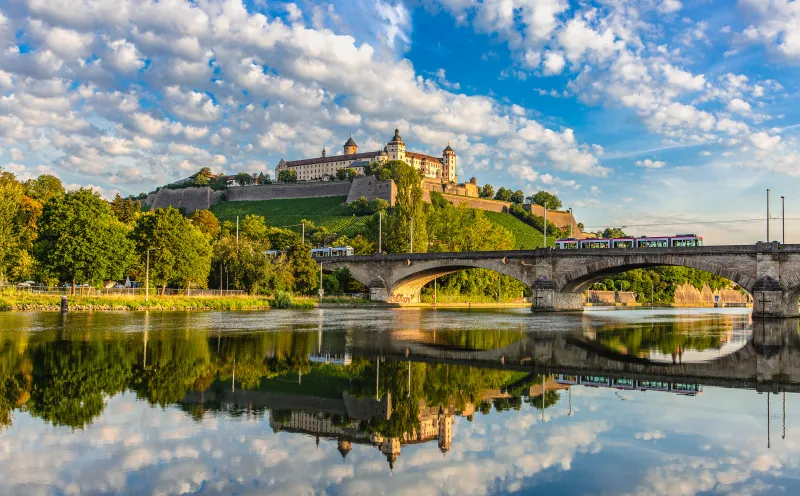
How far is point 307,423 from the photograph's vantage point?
10.5 meters

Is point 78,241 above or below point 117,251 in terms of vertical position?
above

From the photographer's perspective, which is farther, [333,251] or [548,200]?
[548,200]

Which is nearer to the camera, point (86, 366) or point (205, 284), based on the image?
point (86, 366)

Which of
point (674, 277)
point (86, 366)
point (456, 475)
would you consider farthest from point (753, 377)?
point (674, 277)

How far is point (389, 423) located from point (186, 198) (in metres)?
169

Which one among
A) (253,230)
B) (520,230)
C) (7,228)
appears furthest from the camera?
(520,230)

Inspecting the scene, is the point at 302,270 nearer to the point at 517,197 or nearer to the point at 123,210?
the point at 123,210

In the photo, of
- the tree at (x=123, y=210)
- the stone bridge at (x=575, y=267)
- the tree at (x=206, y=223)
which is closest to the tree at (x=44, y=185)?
the tree at (x=123, y=210)

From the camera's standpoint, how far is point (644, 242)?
63.2 meters

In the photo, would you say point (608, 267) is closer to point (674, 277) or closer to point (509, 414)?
point (509, 414)

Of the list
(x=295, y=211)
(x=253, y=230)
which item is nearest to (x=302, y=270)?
(x=253, y=230)

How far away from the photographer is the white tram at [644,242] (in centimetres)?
6003

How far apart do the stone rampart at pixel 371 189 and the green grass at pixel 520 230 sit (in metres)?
24.0

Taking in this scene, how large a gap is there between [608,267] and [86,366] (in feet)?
171
